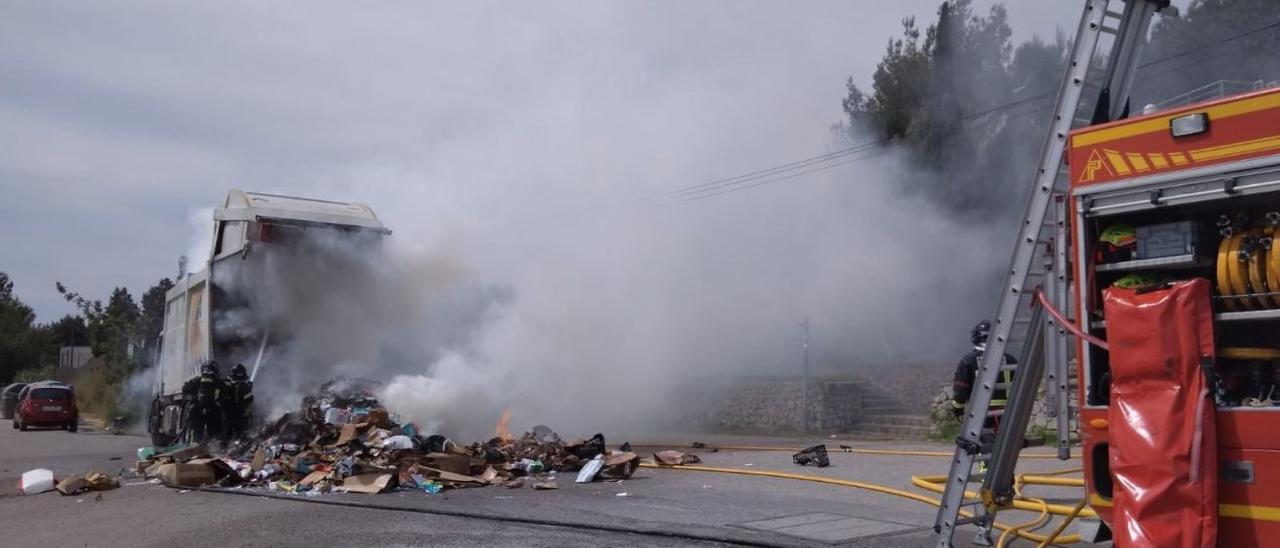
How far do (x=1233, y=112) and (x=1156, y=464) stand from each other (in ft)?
4.78

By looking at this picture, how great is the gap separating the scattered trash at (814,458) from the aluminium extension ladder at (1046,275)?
590cm

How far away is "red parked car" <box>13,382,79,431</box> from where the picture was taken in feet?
91.7

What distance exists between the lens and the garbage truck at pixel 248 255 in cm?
1422

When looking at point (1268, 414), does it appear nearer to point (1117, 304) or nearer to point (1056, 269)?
point (1117, 304)

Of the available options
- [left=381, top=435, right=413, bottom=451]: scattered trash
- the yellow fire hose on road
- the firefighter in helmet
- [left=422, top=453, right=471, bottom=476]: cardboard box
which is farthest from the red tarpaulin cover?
[left=381, top=435, right=413, bottom=451]: scattered trash

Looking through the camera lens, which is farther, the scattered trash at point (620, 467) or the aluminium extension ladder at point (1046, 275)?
the scattered trash at point (620, 467)

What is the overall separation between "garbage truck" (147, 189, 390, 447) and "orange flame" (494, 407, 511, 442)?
9.91ft

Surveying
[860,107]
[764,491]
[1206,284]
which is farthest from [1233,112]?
[860,107]

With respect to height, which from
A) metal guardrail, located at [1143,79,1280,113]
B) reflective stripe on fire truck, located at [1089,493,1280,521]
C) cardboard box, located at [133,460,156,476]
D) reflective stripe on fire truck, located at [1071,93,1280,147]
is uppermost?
metal guardrail, located at [1143,79,1280,113]

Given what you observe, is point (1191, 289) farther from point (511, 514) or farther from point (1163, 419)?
point (511, 514)

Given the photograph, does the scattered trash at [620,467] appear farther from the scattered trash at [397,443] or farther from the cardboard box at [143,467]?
the cardboard box at [143,467]

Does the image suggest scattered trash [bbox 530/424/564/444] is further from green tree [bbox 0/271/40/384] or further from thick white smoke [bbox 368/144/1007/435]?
green tree [bbox 0/271/40/384]

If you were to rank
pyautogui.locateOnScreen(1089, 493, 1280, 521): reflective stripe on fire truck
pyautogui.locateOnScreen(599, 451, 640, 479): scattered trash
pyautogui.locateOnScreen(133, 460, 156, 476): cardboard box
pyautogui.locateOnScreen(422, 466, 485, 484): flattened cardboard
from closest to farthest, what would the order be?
pyautogui.locateOnScreen(1089, 493, 1280, 521): reflective stripe on fire truck < pyautogui.locateOnScreen(422, 466, 485, 484): flattened cardboard < pyautogui.locateOnScreen(599, 451, 640, 479): scattered trash < pyautogui.locateOnScreen(133, 460, 156, 476): cardboard box

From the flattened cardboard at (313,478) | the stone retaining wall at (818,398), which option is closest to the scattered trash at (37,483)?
the flattened cardboard at (313,478)
